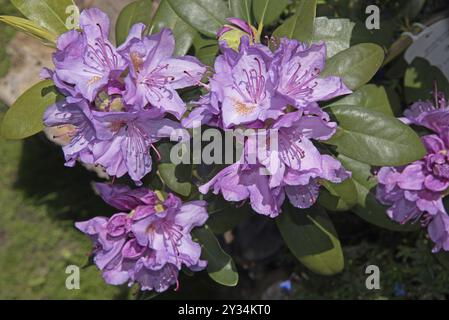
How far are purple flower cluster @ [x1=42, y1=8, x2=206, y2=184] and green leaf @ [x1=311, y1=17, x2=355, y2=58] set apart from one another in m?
0.47

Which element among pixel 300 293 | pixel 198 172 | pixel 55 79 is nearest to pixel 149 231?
pixel 198 172

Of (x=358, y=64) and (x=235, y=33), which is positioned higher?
(x=235, y=33)

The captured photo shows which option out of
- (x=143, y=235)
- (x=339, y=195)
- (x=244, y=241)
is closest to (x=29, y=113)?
(x=143, y=235)

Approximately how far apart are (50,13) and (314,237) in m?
0.99

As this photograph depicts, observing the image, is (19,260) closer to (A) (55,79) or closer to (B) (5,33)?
(B) (5,33)

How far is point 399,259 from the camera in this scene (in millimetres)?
2760

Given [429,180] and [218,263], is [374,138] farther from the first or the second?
[218,263]

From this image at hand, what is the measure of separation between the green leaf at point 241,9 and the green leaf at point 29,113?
553 millimetres

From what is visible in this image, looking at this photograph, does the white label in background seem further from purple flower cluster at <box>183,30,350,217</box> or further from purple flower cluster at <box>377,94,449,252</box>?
purple flower cluster at <box>183,30,350,217</box>

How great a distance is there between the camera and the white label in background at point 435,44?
2.05 m

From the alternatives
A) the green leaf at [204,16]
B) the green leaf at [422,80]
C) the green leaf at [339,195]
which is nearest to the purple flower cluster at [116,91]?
the green leaf at [204,16]

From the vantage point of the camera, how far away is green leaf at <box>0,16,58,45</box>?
1.70m

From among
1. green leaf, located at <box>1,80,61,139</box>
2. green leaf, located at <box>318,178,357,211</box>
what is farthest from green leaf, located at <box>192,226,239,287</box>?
green leaf, located at <box>1,80,61,139</box>

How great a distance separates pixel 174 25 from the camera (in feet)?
6.44
